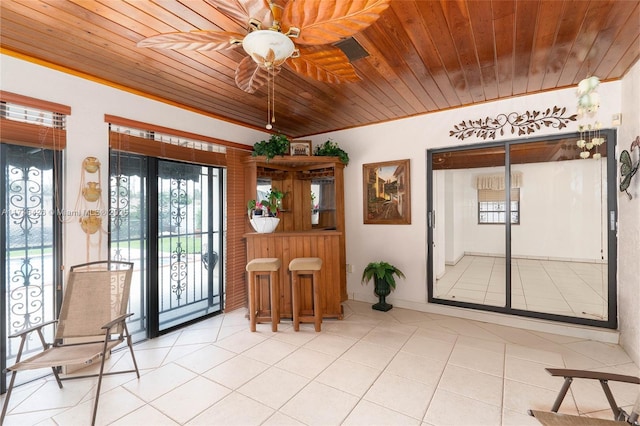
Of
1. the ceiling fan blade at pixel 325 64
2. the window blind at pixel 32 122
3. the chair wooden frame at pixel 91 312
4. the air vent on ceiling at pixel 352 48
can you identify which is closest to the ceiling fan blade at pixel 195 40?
the ceiling fan blade at pixel 325 64

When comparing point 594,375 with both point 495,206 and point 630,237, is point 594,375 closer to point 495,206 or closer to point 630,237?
point 630,237

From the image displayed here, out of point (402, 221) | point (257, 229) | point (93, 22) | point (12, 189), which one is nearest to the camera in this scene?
point (93, 22)

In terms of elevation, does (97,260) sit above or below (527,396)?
above

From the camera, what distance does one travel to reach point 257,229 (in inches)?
147

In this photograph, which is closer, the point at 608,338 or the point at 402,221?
the point at 608,338

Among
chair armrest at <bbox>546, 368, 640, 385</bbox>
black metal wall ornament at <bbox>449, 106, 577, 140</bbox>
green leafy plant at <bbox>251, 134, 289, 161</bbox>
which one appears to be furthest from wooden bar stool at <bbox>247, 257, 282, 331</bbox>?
black metal wall ornament at <bbox>449, 106, 577, 140</bbox>

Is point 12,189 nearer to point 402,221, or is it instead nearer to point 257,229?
point 257,229

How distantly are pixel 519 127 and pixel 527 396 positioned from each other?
279 centimetres

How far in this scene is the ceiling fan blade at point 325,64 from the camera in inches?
70.8

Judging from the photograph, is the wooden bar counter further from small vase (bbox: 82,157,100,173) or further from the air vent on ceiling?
the air vent on ceiling

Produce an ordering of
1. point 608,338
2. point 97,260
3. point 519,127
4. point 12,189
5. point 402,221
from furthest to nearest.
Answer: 1. point 402,221
2. point 519,127
3. point 608,338
4. point 97,260
5. point 12,189

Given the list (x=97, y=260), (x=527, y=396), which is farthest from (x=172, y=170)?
(x=527, y=396)

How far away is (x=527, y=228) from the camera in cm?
379

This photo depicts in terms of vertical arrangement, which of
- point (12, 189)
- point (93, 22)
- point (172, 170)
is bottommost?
point (12, 189)
